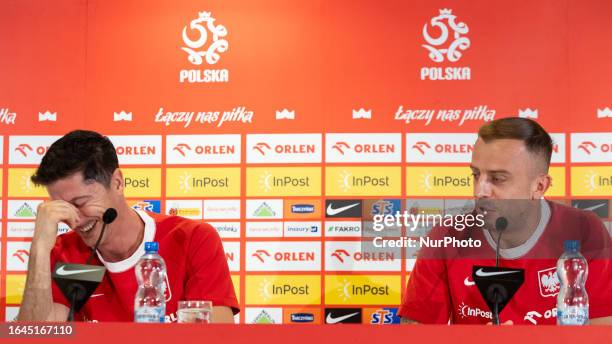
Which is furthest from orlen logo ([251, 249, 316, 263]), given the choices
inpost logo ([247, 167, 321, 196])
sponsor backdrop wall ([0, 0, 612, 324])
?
inpost logo ([247, 167, 321, 196])

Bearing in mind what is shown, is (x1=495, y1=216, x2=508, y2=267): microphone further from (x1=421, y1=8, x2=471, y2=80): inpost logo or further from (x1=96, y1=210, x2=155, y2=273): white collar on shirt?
(x1=421, y1=8, x2=471, y2=80): inpost logo

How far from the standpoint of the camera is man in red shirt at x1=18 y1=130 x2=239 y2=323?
82.5 inches

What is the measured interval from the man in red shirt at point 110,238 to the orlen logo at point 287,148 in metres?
1.35

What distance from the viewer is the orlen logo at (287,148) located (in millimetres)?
3564

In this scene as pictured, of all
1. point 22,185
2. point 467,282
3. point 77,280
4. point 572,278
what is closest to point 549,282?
point 572,278

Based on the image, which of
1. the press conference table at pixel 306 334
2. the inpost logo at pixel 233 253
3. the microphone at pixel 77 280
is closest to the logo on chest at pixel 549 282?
the press conference table at pixel 306 334

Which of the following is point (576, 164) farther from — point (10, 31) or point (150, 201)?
point (10, 31)

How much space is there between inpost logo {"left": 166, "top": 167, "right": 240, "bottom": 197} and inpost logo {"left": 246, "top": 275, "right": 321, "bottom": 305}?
15.4 inches

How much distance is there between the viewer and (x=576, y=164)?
3.50 metres

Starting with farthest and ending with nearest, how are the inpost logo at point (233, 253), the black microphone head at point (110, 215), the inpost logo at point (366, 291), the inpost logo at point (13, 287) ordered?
the inpost logo at point (233, 253), the inpost logo at point (366, 291), the inpost logo at point (13, 287), the black microphone head at point (110, 215)

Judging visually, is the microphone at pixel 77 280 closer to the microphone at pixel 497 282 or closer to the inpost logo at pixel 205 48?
the microphone at pixel 497 282

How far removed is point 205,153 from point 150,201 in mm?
320

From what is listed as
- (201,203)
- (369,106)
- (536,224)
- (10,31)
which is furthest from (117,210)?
(10,31)

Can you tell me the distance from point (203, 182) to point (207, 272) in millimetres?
1462
